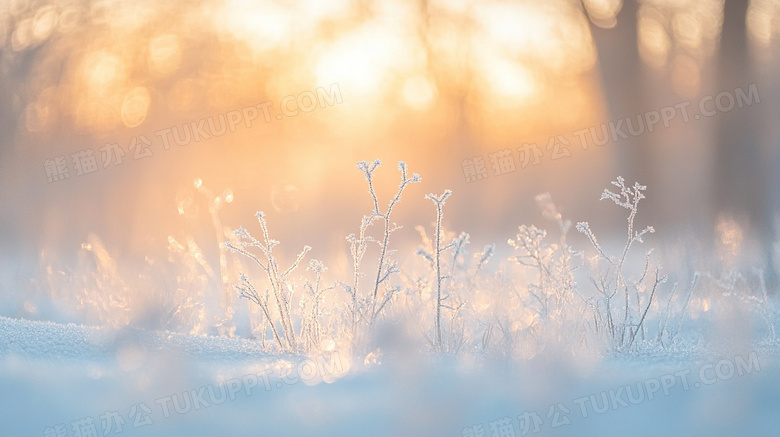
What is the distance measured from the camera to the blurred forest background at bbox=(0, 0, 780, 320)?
23.5ft

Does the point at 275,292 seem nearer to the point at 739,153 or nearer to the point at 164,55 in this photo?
the point at 739,153

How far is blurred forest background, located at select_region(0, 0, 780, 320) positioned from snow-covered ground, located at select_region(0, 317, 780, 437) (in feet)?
14.7

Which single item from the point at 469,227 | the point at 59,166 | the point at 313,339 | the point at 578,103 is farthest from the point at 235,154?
the point at 313,339

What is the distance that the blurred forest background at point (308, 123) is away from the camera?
7.15 meters

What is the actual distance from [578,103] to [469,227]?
303 cm

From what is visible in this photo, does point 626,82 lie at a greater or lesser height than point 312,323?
greater

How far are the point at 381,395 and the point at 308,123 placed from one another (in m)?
11.2

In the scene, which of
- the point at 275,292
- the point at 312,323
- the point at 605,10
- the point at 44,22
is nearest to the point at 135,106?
the point at 44,22

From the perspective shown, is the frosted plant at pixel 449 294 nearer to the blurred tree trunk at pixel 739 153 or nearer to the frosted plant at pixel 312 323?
the frosted plant at pixel 312 323

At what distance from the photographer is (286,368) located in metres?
2.08

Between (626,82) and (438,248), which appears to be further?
(626,82)

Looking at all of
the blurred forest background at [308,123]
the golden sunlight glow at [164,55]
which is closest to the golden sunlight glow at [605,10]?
the blurred forest background at [308,123]

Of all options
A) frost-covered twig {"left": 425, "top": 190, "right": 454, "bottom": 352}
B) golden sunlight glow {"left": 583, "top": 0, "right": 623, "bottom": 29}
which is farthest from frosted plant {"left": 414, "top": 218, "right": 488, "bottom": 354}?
golden sunlight glow {"left": 583, "top": 0, "right": 623, "bottom": 29}

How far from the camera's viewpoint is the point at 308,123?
41.2ft
